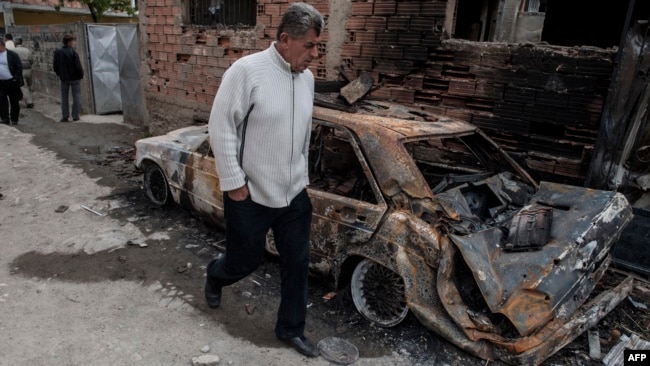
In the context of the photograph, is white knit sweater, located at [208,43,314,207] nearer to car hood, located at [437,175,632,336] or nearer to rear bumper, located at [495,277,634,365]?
car hood, located at [437,175,632,336]

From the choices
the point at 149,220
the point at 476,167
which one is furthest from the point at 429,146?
the point at 149,220

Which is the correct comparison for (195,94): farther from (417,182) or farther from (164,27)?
(417,182)

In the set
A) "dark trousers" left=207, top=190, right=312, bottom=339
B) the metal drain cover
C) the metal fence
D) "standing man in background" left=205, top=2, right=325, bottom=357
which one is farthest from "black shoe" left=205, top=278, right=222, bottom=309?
the metal fence

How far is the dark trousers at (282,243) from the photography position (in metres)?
2.44

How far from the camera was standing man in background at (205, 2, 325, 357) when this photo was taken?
7.27 ft

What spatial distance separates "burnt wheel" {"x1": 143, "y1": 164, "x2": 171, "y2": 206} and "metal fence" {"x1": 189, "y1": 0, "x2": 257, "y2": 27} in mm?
2975

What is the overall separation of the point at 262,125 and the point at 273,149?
14 cm

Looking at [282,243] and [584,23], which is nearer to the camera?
[282,243]

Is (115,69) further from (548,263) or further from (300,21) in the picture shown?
(548,263)

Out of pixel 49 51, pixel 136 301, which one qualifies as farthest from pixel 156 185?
pixel 49 51

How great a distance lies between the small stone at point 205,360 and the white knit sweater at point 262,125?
1004 mm

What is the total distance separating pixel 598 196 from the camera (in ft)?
9.59

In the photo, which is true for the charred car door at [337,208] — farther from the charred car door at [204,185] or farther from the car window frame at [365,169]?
the charred car door at [204,185]

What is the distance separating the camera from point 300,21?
219cm
